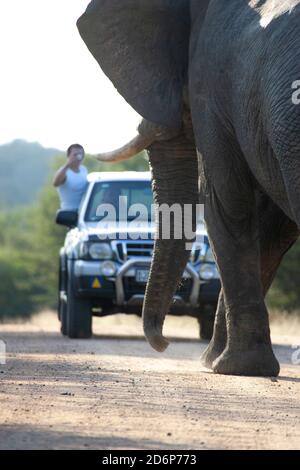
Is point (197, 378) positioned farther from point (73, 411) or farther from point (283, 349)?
point (283, 349)

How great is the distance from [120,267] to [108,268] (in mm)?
151

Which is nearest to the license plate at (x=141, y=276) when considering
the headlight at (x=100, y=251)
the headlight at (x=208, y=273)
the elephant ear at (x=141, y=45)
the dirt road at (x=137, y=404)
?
the headlight at (x=100, y=251)

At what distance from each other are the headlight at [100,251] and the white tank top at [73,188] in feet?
5.76

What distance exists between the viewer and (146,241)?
18422mm

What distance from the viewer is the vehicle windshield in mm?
18953

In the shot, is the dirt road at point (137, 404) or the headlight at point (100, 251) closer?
the dirt road at point (137, 404)

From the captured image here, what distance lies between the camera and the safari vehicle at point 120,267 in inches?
715

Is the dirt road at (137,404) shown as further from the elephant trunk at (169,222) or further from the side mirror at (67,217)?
the side mirror at (67,217)

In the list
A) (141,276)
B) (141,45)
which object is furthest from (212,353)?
(141,276)

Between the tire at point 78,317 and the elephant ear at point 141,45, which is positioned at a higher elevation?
the elephant ear at point 141,45

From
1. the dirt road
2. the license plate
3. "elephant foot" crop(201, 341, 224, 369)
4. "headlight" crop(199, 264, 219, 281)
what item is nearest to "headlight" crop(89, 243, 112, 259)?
the license plate

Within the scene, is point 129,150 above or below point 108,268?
above

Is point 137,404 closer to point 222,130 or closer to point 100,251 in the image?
point 222,130

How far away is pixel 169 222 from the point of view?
1234 cm
